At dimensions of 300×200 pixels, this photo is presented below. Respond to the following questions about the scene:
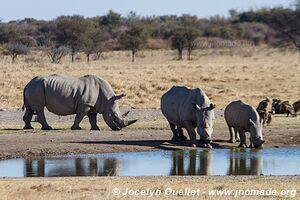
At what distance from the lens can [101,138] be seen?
29.2 meters

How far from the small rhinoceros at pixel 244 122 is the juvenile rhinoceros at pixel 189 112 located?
1113mm

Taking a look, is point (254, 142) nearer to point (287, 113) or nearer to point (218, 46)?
point (287, 113)

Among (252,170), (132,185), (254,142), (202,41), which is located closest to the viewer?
(132,185)

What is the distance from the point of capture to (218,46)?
99.9 m

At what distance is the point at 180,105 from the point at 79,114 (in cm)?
460

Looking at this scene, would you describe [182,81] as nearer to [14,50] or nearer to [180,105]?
[180,105]

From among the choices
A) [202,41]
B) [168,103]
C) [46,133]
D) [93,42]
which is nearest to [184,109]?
[168,103]

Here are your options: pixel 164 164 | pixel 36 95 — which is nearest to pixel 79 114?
pixel 36 95

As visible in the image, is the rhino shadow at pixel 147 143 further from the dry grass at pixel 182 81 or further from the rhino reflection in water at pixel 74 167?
the dry grass at pixel 182 81

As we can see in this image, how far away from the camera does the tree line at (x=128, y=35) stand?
79500 millimetres

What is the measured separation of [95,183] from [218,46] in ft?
268

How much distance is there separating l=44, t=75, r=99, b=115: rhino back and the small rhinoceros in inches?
210

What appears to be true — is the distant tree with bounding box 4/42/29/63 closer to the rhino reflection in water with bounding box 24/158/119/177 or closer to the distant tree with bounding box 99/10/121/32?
the distant tree with bounding box 99/10/121/32

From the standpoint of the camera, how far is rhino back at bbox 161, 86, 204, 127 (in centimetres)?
2819
